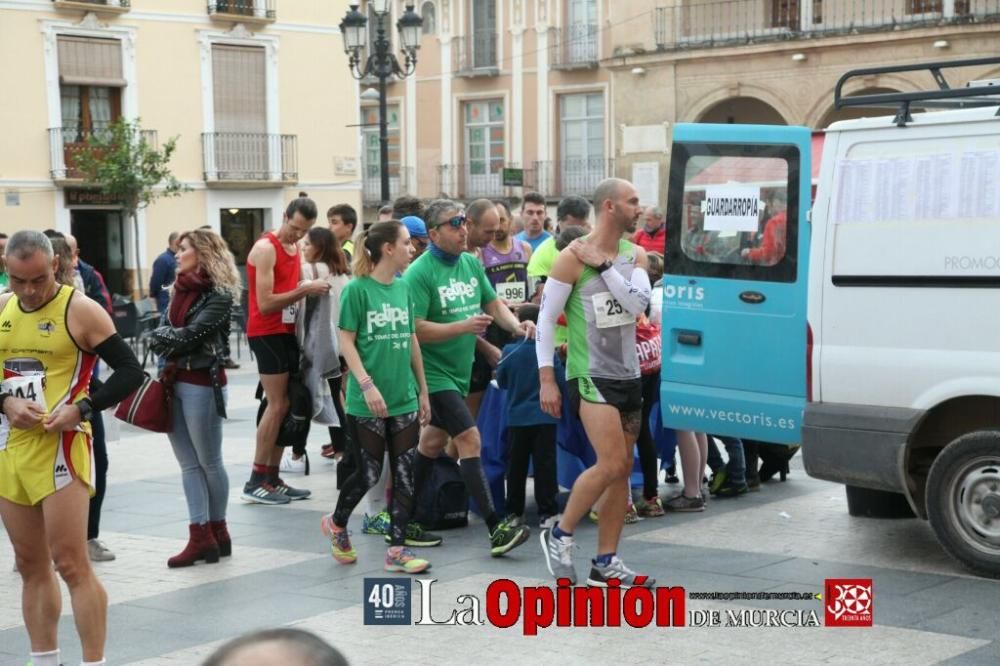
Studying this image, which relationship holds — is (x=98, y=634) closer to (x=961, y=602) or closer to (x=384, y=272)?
(x=384, y=272)

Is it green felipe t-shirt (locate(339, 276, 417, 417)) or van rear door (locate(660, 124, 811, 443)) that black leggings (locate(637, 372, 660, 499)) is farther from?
green felipe t-shirt (locate(339, 276, 417, 417))

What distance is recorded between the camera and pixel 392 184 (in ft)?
153

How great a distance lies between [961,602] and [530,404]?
2.72 metres

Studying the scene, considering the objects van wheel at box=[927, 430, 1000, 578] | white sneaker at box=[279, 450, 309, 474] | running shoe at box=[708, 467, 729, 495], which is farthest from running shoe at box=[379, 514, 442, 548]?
white sneaker at box=[279, 450, 309, 474]

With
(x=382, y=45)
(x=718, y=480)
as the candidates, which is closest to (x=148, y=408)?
(x=718, y=480)

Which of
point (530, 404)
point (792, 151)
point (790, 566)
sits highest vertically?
point (792, 151)

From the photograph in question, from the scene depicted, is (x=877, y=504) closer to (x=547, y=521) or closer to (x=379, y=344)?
(x=547, y=521)

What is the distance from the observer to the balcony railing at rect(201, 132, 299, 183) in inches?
1377

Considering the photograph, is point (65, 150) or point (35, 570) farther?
point (65, 150)

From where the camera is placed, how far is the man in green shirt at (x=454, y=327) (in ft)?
26.1

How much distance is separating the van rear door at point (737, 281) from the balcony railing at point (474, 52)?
36079 millimetres

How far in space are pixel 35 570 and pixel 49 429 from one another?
552 mm

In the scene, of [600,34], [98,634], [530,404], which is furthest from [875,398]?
[600,34]

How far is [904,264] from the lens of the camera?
23.7 feet
